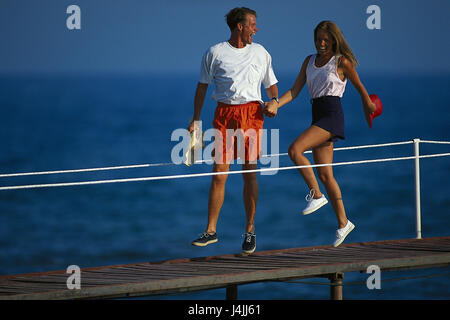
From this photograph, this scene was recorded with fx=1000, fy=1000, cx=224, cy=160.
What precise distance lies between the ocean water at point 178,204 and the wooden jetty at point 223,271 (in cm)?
387

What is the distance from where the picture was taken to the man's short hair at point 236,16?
23.5 ft

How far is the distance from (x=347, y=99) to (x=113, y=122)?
2586 cm

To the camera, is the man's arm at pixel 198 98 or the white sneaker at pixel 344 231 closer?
the man's arm at pixel 198 98

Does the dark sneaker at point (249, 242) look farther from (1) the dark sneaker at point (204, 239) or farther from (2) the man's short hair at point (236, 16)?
(2) the man's short hair at point (236, 16)

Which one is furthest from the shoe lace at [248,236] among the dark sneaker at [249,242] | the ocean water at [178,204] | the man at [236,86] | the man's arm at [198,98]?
the ocean water at [178,204]

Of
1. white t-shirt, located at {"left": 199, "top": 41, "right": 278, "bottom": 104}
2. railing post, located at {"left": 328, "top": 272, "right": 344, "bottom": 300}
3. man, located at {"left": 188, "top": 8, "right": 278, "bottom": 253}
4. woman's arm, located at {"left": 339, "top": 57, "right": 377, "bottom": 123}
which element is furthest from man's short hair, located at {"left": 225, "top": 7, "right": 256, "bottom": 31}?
railing post, located at {"left": 328, "top": 272, "right": 344, "bottom": 300}

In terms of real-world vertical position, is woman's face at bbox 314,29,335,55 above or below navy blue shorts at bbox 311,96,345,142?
above

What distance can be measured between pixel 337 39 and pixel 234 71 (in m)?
0.78

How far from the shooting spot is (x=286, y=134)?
204ft

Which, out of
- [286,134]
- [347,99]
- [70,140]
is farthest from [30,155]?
[347,99]

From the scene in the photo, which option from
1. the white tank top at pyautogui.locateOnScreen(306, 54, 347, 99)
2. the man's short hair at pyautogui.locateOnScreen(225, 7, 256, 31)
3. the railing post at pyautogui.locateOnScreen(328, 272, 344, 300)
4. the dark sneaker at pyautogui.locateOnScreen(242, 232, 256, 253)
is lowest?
the railing post at pyautogui.locateOnScreen(328, 272, 344, 300)

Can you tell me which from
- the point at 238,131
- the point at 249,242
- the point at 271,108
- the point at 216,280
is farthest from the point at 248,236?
the point at 271,108

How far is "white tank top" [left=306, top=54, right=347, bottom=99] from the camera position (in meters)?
7.29

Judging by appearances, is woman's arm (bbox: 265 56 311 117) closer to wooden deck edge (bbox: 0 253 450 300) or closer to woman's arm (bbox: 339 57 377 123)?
woman's arm (bbox: 339 57 377 123)
